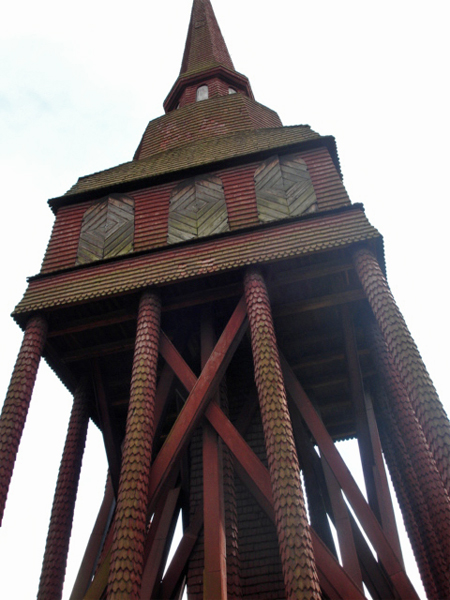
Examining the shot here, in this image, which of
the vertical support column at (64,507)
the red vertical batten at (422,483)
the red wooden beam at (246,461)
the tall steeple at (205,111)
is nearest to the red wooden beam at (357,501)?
the red vertical batten at (422,483)

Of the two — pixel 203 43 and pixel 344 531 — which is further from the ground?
pixel 203 43

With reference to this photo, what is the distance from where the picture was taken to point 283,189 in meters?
10.5

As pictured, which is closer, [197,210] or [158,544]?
[158,544]

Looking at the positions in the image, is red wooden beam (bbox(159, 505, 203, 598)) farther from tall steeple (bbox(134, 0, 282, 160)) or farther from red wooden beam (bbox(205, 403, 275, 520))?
tall steeple (bbox(134, 0, 282, 160))

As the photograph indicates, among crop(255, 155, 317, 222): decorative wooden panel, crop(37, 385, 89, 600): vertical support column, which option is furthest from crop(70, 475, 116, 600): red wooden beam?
crop(255, 155, 317, 222): decorative wooden panel

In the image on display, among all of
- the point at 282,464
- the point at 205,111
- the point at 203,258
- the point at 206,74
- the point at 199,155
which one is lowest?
the point at 282,464

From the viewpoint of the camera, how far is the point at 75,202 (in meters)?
12.0

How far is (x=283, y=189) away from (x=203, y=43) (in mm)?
16872

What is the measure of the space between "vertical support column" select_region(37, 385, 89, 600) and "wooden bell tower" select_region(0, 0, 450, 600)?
0.09 ft

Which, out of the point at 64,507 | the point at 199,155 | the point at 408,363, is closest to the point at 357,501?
the point at 408,363

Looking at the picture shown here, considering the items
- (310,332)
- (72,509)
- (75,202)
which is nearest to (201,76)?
(75,202)

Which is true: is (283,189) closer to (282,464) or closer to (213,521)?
(282,464)

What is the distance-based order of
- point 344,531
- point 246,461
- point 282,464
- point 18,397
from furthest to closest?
point 344,531 < point 18,397 < point 246,461 < point 282,464

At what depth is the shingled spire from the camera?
20.2m
